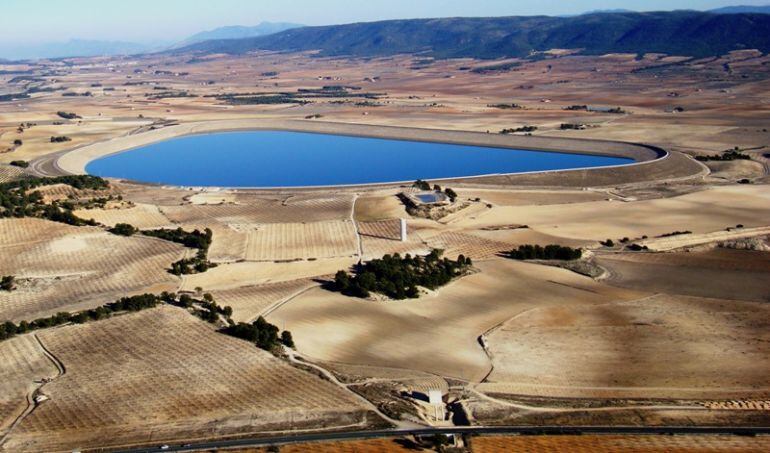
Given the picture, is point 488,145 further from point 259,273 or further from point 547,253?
point 259,273

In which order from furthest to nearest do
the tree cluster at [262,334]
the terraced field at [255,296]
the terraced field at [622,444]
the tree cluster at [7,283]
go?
the tree cluster at [7,283] < the terraced field at [255,296] < the tree cluster at [262,334] < the terraced field at [622,444]

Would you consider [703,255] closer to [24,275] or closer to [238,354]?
[238,354]

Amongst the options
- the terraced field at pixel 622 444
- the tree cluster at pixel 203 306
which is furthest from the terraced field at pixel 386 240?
the terraced field at pixel 622 444

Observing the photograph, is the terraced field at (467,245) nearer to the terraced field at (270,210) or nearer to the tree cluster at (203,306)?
the terraced field at (270,210)

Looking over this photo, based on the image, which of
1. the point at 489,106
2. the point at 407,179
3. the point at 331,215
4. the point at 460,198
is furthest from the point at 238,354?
the point at 489,106

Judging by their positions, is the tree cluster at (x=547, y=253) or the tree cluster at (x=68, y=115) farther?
the tree cluster at (x=68, y=115)

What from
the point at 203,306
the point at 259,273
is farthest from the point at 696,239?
the point at 203,306
